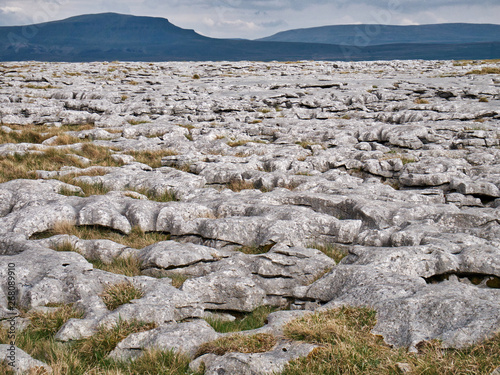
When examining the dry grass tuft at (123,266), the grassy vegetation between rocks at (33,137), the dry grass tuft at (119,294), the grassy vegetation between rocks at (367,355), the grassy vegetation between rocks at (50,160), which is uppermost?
the grassy vegetation between rocks at (33,137)

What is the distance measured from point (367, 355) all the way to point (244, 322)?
3.30 meters

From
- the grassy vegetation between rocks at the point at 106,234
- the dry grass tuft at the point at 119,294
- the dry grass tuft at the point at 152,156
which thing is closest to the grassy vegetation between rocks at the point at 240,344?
the dry grass tuft at the point at 119,294

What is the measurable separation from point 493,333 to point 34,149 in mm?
23571

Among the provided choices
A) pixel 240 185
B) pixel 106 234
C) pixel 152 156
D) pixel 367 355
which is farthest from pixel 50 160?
pixel 367 355

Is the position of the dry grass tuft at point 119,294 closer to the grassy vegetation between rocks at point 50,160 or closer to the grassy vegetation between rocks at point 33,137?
the grassy vegetation between rocks at point 50,160

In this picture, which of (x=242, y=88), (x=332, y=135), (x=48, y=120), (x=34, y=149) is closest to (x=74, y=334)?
(x=34, y=149)

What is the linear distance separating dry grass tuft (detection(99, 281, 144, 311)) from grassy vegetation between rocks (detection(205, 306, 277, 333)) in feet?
5.44

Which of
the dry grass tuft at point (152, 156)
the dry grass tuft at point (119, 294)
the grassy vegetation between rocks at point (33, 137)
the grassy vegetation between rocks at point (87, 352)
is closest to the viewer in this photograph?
the grassy vegetation between rocks at point (87, 352)

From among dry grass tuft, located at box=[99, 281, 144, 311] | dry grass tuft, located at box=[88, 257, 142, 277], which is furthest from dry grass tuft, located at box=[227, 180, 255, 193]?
dry grass tuft, located at box=[99, 281, 144, 311]

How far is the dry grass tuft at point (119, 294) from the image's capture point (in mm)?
8092

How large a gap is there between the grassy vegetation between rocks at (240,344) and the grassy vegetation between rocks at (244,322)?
4.17ft

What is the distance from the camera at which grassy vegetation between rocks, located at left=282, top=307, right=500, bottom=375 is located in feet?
17.7

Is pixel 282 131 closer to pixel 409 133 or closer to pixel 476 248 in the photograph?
pixel 409 133

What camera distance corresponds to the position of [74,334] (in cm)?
705
